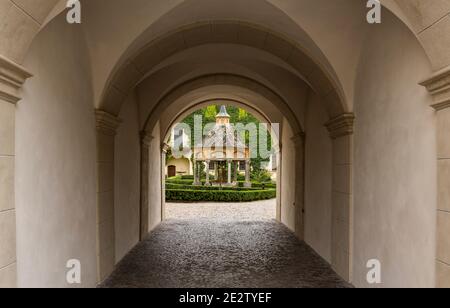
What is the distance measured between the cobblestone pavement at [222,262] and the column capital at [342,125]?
211 cm

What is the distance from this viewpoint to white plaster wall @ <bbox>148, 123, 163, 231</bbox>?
953 centimetres

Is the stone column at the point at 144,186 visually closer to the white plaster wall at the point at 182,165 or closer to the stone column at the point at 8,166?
the stone column at the point at 8,166

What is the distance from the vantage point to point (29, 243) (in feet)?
10.1

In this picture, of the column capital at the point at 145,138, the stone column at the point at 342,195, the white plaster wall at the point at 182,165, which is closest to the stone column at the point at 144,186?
the column capital at the point at 145,138

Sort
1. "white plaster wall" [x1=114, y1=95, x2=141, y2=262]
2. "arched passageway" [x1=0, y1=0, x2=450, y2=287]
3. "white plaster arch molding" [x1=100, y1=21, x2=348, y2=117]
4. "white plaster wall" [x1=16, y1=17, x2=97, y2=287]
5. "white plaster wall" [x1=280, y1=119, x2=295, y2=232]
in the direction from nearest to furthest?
"arched passageway" [x1=0, y1=0, x2=450, y2=287] < "white plaster wall" [x1=16, y1=17, x2=97, y2=287] < "white plaster arch molding" [x1=100, y1=21, x2=348, y2=117] < "white plaster wall" [x1=114, y1=95, x2=141, y2=262] < "white plaster wall" [x1=280, y1=119, x2=295, y2=232]

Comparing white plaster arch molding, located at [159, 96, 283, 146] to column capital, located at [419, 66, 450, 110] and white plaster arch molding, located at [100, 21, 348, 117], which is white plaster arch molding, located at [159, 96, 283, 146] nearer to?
white plaster arch molding, located at [100, 21, 348, 117]

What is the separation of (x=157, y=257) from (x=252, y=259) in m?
1.71

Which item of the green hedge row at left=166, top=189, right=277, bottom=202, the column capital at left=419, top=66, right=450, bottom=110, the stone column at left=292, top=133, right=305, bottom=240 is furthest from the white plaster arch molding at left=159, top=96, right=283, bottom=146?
the column capital at left=419, top=66, right=450, bottom=110

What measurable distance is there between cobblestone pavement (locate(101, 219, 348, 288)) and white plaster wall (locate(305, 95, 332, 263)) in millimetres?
328

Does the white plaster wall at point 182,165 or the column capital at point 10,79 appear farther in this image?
the white plaster wall at point 182,165

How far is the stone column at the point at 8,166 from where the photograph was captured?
8.41 feet

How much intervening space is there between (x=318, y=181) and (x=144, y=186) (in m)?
3.94

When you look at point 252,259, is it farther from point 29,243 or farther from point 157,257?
point 29,243

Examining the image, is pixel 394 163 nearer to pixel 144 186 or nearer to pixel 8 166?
pixel 8 166
